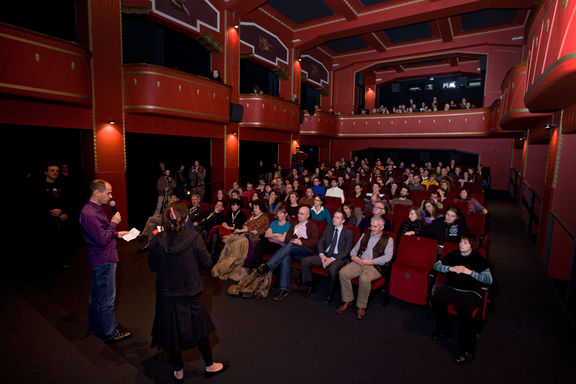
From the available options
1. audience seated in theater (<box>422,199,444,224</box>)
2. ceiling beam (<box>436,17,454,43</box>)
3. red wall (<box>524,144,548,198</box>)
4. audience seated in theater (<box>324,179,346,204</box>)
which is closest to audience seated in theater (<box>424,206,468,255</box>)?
audience seated in theater (<box>422,199,444,224</box>)

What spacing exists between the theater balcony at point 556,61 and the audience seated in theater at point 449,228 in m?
1.87

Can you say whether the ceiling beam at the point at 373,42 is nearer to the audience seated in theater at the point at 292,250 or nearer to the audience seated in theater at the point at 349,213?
the audience seated in theater at the point at 349,213

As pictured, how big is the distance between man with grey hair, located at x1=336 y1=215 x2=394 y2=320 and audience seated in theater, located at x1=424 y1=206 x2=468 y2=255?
955 millimetres

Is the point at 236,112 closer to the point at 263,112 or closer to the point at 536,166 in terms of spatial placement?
the point at 263,112

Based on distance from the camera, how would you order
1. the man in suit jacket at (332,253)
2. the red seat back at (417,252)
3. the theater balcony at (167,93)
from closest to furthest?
the red seat back at (417,252), the man in suit jacket at (332,253), the theater balcony at (167,93)

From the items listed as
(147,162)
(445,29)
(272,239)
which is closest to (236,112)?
(147,162)

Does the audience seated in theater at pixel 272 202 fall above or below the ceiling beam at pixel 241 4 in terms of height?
below

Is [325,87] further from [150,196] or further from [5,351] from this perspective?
[5,351]

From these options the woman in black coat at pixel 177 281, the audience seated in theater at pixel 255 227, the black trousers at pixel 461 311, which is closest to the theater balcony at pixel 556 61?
the black trousers at pixel 461 311

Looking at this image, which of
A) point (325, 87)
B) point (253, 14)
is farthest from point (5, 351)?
point (325, 87)

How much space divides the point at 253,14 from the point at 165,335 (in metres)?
12.5

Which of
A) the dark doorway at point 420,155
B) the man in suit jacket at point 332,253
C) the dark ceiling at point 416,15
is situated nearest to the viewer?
the man in suit jacket at point 332,253

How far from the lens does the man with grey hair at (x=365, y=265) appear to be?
3.93 meters

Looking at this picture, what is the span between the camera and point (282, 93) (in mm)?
14750
